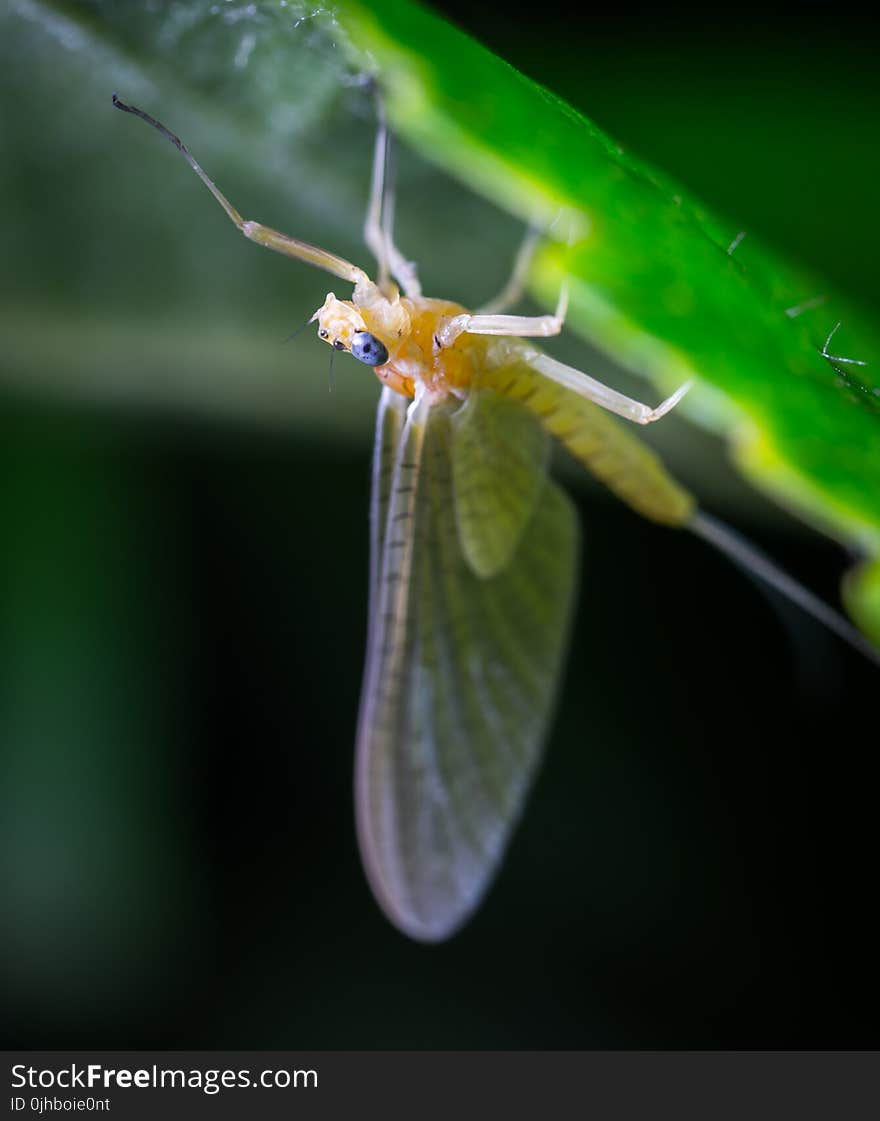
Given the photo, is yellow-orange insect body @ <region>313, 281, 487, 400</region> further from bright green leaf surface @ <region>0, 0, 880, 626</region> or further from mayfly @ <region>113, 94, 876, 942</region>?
bright green leaf surface @ <region>0, 0, 880, 626</region>

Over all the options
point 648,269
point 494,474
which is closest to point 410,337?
point 494,474

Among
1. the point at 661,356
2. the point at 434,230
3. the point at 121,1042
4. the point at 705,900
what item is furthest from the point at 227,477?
the point at 661,356

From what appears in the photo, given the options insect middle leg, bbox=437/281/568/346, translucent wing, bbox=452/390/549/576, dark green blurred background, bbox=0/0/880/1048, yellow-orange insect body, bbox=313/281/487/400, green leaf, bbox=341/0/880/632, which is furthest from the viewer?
dark green blurred background, bbox=0/0/880/1048

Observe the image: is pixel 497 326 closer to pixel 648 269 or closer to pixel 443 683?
pixel 648 269

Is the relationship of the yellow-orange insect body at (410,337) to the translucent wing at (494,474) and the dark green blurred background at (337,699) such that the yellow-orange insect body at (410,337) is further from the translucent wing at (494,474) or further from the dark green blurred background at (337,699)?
the dark green blurred background at (337,699)

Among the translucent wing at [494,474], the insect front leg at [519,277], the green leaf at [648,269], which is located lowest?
the green leaf at [648,269]

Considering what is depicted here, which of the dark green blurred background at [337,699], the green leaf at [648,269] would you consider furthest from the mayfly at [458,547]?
the dark green blurred background at [337,699]

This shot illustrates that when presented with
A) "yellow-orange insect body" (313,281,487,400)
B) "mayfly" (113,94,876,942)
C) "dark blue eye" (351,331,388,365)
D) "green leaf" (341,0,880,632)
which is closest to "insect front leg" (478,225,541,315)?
"mayfly" (113,94,876,942)

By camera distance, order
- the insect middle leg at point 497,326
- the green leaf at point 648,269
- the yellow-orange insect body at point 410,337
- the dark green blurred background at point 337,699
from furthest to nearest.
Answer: the dark green blurred background at point 337,699 → the yellow-orange insect body at point 410,337 → the insect middle leg at point 497,326 → the green leaf at point 648,269
